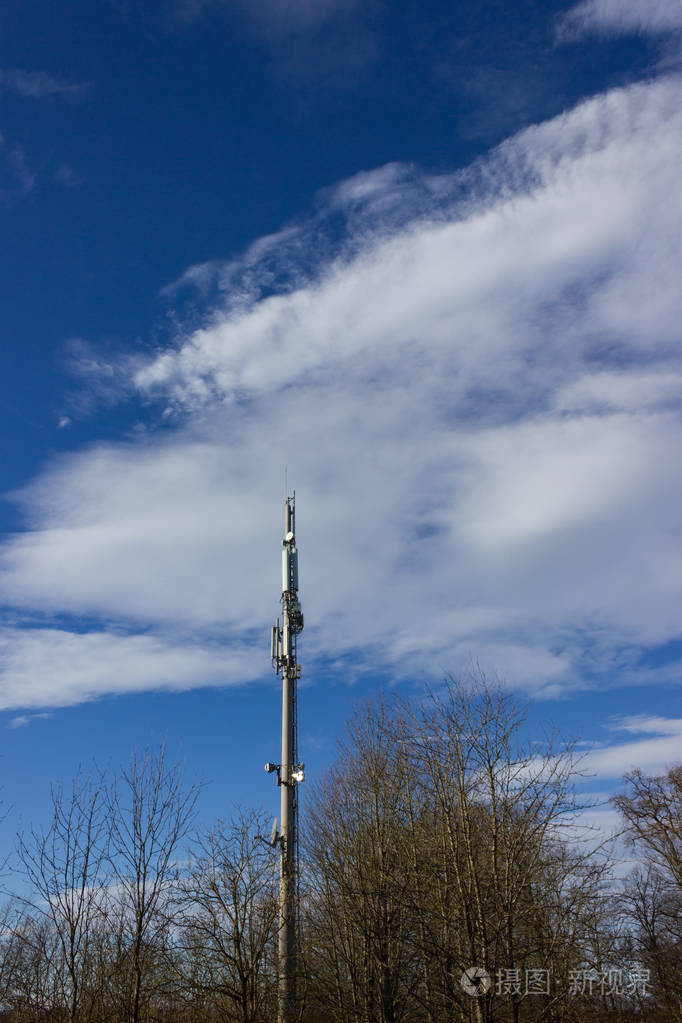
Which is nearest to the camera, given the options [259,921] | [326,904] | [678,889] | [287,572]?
[259,921]

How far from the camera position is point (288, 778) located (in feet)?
83.8

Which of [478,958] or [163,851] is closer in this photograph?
[478,958]

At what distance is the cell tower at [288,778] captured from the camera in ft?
61.0

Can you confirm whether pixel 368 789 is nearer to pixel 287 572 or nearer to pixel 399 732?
pixel 399 732

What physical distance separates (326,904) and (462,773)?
7407 millimetres

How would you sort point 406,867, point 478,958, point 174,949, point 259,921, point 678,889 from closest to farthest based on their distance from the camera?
point 478,958
point 174,949
point 259,921
point 406,867
point 678,889

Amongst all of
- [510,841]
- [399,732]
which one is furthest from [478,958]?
[399,732]

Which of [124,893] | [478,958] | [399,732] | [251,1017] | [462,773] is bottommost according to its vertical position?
[251,1017]

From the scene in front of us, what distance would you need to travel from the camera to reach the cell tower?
1859 centimetres

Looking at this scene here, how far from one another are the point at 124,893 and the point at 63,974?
9.55ft

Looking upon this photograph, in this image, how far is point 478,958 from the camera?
46.0 feet

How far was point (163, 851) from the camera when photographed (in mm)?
15172

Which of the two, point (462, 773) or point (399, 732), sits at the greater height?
point (399, 732)

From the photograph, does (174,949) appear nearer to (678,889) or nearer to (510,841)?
(510,841)
